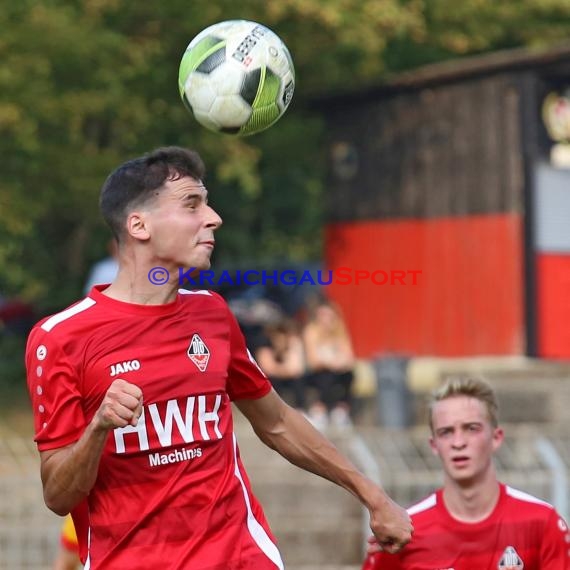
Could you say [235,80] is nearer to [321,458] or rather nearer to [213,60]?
[213,60]

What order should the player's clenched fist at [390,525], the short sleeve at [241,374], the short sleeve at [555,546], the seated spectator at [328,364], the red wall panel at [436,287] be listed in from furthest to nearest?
the red wall panel at [436,287] → the seated spectator at [328,364] → the short sleeve at [555,546] → the short sleeve at [241,374] → the player's clenched fist at [390,525]

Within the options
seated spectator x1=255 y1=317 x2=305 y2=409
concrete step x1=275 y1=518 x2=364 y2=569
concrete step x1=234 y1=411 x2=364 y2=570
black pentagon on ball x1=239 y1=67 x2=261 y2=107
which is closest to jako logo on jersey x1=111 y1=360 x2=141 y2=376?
black pentagon on ball x1=239 y1=67 x2=261 y2=107

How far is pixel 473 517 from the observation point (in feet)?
21.2

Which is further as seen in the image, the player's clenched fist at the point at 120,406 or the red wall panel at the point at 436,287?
the red wall panel at the point at 436,287

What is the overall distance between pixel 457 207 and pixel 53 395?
1425 cm

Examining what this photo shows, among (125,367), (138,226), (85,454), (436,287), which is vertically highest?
(436,287)

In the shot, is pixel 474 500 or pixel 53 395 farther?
pixel 474 500

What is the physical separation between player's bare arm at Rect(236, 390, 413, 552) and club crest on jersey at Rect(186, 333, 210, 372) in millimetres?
458

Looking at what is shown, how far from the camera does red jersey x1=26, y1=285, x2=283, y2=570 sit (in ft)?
16.5

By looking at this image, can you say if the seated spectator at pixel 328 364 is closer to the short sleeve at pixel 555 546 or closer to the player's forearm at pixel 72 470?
the short sleeve at pixel 555 546

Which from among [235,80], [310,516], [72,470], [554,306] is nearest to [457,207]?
[554,306]

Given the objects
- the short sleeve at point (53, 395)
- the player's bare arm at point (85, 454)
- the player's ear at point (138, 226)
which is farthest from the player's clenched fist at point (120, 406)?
the player's ear at point (138, 226)

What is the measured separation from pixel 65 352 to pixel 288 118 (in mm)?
15828

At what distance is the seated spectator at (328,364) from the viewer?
1519 centimetres
